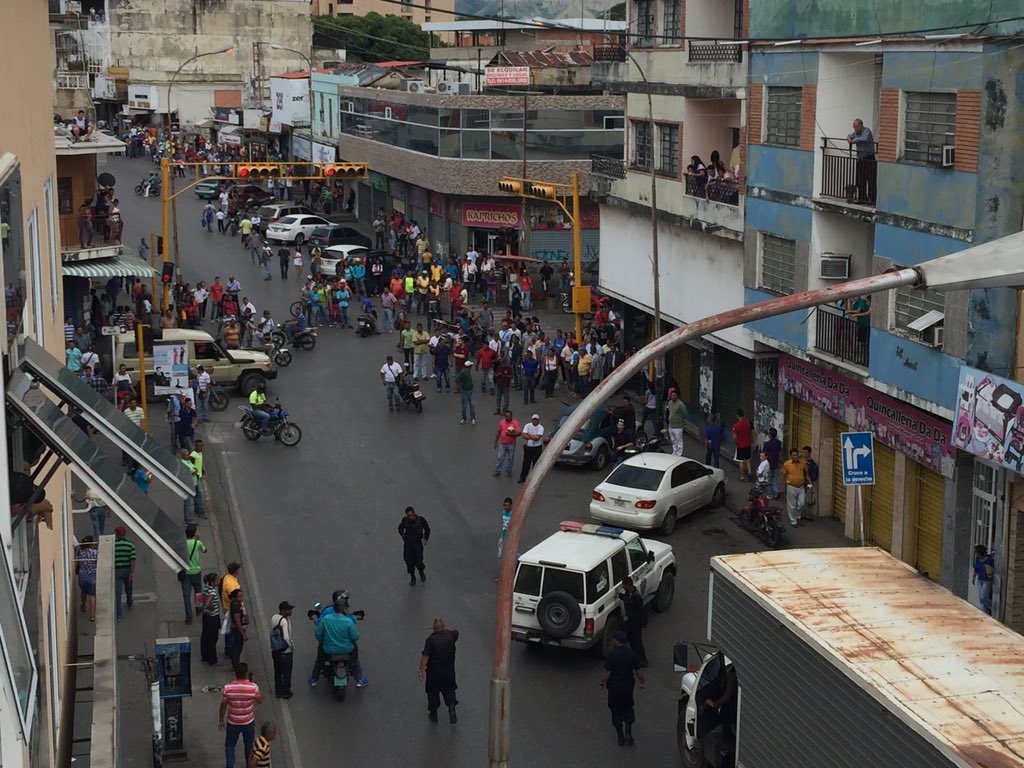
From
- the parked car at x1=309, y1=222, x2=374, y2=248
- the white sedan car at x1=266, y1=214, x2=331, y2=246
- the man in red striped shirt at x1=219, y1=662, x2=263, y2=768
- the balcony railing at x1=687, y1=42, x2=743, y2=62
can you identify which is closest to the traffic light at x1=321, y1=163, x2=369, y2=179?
the parked car at x1=309, y1=222, x2=374, y2=248

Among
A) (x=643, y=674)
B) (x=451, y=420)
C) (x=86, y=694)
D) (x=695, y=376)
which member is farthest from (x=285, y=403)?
(x=86, y=694)

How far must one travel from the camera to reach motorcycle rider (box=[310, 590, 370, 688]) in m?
20.3

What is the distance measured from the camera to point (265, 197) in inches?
3017

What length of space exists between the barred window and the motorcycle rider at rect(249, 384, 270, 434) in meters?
10.9

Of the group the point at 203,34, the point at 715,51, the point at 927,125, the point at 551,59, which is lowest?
the point at 927,125

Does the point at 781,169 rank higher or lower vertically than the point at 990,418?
higher

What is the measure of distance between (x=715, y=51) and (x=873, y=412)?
9670 millimetres

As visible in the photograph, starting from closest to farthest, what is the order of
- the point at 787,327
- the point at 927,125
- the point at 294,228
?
the point at 927,125 < the point at 787,327 < the point at 294,228

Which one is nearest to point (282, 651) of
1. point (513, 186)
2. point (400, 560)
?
point (400, 560)

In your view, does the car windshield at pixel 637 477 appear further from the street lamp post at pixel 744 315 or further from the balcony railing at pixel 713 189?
the street lamp post at pixel 744 315

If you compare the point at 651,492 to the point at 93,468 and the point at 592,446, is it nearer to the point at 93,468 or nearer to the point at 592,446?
the point at 592,446

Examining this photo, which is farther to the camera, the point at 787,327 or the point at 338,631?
the point at 787,327

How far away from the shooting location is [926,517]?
2573cm

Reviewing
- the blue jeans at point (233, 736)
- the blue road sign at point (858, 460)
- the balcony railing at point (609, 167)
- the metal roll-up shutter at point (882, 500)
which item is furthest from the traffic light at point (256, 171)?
the blue jeans at point (233, 736)
